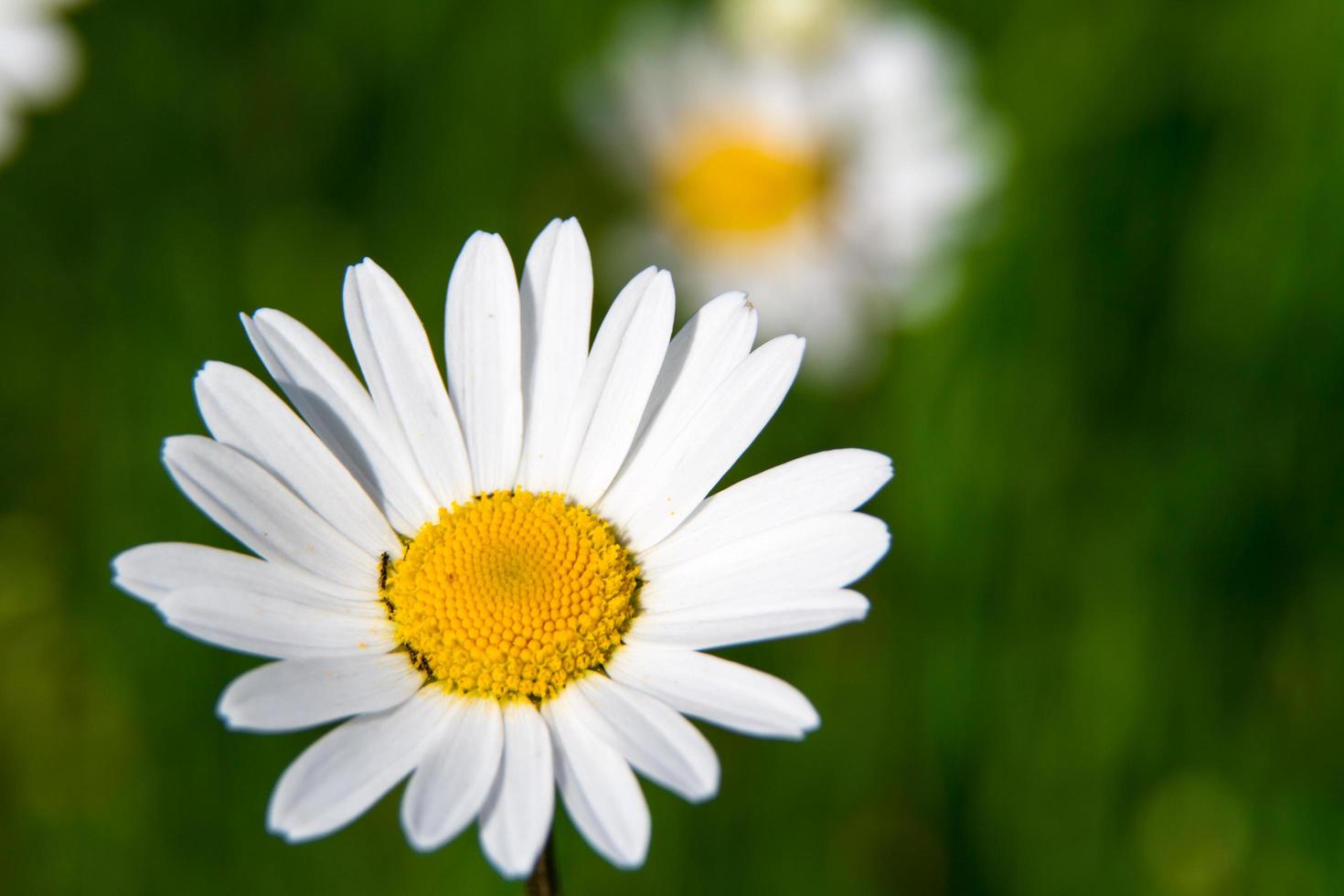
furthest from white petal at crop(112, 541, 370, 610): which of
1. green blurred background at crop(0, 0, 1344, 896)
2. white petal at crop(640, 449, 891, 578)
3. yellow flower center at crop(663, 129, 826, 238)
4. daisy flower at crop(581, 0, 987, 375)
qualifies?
yellow flower center at crop(663, 129, 826, 238)

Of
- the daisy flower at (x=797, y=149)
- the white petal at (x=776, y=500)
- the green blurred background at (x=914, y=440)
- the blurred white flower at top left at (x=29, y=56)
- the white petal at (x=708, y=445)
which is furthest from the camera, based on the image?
the daisy flower at (x=797, y=149)

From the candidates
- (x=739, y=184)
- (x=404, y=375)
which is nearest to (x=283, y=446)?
(x=404, y=375)

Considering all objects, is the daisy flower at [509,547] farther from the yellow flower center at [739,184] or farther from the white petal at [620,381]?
the yellow flower center at [739,184]

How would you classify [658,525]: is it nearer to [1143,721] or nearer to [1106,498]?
[1143,721]

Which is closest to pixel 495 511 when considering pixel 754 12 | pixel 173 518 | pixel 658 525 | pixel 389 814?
pixel 658 525

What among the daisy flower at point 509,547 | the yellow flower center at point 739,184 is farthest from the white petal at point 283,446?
the yellow flower center at point 739,184

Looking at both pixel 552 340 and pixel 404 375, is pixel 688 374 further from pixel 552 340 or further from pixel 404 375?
pixel 404 375
